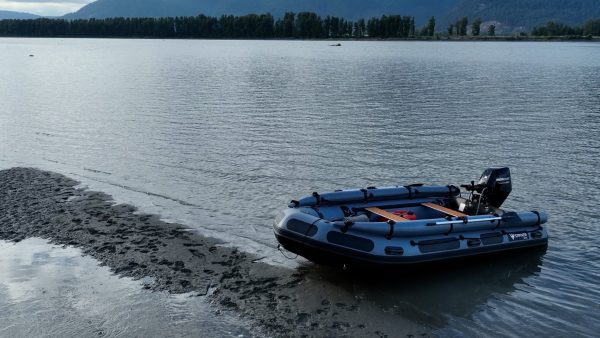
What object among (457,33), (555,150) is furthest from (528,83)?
(457,33)

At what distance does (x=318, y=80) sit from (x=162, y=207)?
32079mm

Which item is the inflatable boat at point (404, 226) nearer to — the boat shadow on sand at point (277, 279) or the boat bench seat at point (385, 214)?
the boat bench seat at point (385, 214)

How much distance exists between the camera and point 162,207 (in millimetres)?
13438

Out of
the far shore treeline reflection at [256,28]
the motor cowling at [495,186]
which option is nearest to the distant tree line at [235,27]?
the far shore treeline reflection at [256,28]

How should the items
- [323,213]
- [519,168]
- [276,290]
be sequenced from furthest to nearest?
[519,168] < [323,213] < [276,290]

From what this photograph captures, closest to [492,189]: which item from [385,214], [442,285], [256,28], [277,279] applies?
[385,214]

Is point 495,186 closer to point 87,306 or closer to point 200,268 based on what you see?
point 200,268

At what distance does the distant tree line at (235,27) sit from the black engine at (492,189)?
161 metres

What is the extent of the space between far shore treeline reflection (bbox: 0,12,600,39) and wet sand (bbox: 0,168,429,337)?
160855mm

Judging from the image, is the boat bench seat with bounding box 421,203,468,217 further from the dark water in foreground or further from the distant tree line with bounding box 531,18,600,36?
the distant tree line with bounding box 531,18,600,36

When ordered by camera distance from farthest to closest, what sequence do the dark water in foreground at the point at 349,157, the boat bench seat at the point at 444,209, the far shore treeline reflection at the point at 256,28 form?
1. the far shore treeline reflection at the point at 256,28
2. the boat bench seat at the point at 444,209
3. the dark water in foreground at the point at 349,157

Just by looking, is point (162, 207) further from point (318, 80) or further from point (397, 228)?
point (318, 80)

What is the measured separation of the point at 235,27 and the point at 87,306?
169491mm

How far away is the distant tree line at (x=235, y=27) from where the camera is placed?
16838 cm
